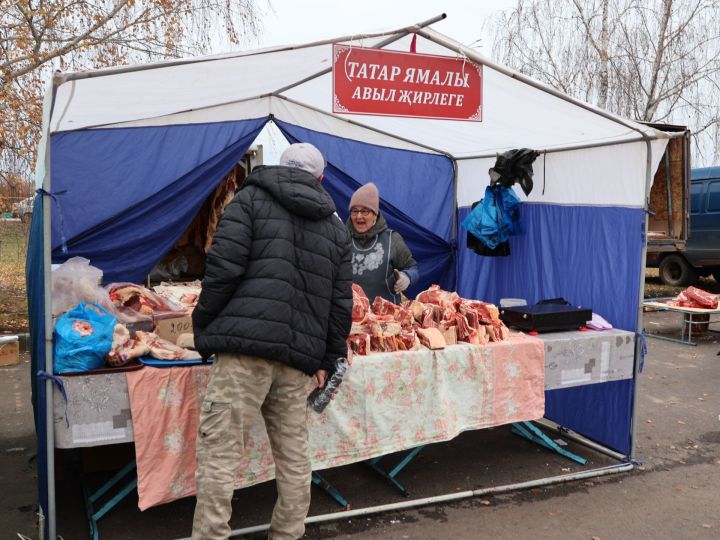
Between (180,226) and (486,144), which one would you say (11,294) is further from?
(486,144)

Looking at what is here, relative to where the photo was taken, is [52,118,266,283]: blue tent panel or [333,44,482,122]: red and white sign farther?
[52,118,266,283]: blue tent panel

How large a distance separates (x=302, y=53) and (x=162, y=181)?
1875mm

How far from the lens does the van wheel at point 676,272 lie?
13336 millimetres

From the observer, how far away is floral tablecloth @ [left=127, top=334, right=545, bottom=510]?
3242 mm

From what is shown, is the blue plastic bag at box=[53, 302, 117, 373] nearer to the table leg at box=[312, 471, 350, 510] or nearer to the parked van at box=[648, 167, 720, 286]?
the table leg at box=[312, 471, 350, 510]

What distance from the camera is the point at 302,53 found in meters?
3.61

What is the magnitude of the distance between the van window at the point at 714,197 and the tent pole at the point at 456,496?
992 centimetres

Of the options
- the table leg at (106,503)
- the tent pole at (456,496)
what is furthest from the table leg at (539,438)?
the table leg at (106,503)

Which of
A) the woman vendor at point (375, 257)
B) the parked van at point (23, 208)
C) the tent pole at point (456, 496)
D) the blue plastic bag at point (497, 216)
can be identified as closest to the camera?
the tent pole at point (456, 496)

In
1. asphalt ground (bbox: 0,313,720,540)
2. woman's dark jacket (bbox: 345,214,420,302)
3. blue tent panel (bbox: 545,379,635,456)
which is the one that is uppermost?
woman's dark jacket (bbox: 345,214,420,302)

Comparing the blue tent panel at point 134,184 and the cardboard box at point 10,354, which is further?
→ the cardboard box at point 10,354

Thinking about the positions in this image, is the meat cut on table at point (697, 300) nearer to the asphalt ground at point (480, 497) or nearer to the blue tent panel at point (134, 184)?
the asphalt ground at point (480, 497)

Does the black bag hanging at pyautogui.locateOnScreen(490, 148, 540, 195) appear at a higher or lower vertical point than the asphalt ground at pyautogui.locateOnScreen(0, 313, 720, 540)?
higher

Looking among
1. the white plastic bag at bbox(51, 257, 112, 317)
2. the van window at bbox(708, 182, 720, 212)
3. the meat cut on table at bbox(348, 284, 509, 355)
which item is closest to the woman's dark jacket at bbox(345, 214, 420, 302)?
the meat cut on table at bbox(348, 284, 509, 355)
